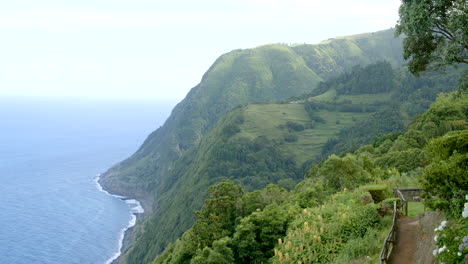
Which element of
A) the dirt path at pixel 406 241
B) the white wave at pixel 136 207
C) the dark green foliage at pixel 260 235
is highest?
the dirt path at pixel 406 241

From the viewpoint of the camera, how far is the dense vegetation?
1226 cm

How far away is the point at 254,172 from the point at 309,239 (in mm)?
131388

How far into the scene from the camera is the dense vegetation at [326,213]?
483 inches

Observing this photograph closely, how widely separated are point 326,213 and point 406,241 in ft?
18.3

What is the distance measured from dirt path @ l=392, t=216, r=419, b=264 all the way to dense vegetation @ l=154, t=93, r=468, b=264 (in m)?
0.64

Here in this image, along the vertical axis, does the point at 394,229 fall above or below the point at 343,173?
above

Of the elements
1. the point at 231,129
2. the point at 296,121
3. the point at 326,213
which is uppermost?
the point at 326,213

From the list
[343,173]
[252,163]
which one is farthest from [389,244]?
[252,163]

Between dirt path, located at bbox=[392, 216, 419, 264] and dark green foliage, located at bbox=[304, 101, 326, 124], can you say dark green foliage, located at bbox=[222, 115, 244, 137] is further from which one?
dirt path, located at bbox=[392, 216, 419, 264]

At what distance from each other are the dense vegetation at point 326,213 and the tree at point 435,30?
3.43 meters

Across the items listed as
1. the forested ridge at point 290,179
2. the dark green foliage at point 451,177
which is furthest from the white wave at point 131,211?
the dark green foliage at point 451,177

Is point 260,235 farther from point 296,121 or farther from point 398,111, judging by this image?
point 296,121

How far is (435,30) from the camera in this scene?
16672 mm

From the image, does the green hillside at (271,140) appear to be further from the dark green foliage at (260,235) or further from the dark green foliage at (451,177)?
the dark green foliage at (451,177)
